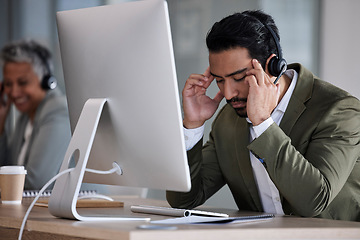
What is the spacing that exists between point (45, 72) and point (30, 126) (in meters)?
0.36

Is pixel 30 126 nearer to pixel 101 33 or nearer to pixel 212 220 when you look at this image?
pixel 101 33

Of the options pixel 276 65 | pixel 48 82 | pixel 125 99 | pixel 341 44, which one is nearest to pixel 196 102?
pixel 276 65

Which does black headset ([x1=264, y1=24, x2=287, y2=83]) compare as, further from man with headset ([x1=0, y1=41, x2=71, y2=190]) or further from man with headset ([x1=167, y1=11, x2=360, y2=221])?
man with headset ([x1=0, y1=41, x2=71, y2=190])

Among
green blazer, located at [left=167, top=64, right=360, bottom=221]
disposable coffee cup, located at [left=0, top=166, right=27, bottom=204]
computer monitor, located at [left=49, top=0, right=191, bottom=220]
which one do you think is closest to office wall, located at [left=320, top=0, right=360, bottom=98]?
green blazer, located at [left=167, top=64, right=360, bottom=221]

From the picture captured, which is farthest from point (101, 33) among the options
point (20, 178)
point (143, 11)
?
point (20, 178)

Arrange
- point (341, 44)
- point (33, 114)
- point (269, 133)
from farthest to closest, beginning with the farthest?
point (341, 44), point (33, 114), point (269, 133)

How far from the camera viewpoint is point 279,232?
47.6 inches

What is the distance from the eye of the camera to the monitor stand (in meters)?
1.33

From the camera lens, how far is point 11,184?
1.96 meters

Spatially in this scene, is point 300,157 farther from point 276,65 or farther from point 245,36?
point 245,36

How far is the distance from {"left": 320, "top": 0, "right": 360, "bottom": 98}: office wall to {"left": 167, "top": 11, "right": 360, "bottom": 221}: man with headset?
1.94 metres

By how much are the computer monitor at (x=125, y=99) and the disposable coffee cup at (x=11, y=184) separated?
56cm

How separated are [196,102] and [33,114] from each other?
5.81ft

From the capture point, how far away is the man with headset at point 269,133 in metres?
1.60
